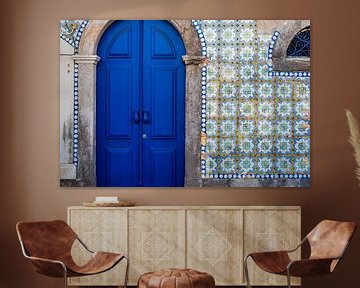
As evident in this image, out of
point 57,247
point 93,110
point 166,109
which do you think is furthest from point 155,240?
point 93,110

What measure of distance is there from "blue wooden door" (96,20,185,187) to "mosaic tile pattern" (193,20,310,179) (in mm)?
268

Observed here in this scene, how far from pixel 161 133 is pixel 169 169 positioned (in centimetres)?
33

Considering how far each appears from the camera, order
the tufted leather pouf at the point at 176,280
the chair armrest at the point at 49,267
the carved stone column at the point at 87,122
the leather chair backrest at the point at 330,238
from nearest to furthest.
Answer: the tufted leather pouf at the point at 176,280 → the chair armrest at the point at 49,267 → the leather chair backrest at the point at 330,238 → the carved stone column at the point at 87,122

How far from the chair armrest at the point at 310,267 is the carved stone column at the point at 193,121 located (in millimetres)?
1411

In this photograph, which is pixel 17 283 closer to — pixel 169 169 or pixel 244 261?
pixel 169 169

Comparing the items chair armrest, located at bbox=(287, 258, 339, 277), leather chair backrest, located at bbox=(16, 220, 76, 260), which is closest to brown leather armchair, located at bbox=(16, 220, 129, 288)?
leather chair backrest, located at bbox=(16, 220, 76, 260)

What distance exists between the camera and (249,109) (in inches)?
263

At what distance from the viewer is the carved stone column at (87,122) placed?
663 cm

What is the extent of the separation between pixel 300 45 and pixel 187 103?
3.74 ft

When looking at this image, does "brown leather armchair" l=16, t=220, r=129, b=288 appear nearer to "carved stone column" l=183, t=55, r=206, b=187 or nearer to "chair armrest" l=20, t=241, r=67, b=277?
"chair armrest" l=20, t=241, r=67, b=277

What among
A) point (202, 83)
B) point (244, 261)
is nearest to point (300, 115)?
point (202, 83)

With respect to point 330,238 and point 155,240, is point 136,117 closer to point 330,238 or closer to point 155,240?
point 155,240

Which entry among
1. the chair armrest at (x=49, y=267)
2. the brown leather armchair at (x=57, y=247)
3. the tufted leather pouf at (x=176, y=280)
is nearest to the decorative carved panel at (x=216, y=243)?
the brown leather armchair at (x=57, y=247)

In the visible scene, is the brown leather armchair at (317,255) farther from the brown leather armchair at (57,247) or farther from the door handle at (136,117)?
the door handle at (136,117)
